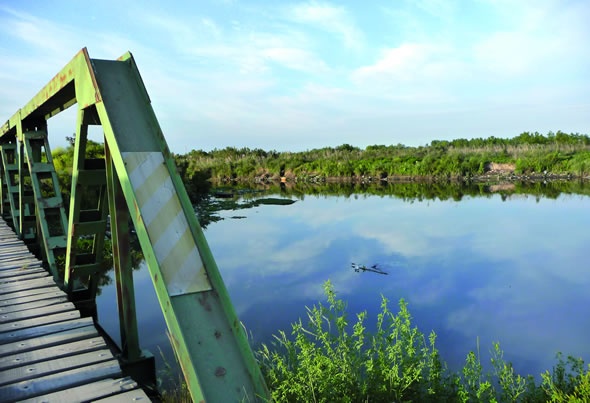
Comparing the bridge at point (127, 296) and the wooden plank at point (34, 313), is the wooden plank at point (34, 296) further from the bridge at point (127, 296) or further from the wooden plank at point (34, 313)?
the wooden plank at point (34, 313)

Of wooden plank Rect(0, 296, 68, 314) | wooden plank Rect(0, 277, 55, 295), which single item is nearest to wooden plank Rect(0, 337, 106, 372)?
wooden plank Rect(0, 296, 68, 314)

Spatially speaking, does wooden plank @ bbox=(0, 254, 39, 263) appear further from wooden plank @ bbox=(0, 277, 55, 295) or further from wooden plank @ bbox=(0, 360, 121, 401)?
wooden plank @ bbox=(0, 360, 121, 401)

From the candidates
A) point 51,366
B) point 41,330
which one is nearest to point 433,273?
point 41,330

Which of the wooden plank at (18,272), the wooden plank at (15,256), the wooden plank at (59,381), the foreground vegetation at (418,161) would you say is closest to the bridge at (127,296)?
the wooden plank at (59,381)

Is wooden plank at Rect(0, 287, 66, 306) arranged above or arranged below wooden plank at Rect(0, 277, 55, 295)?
below

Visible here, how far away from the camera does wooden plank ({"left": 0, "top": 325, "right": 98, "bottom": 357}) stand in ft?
7.70

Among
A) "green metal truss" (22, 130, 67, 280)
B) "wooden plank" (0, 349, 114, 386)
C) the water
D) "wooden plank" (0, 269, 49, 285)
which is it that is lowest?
the water

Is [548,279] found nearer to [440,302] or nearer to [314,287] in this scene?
[440,302]

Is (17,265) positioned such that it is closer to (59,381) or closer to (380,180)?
(59,381)

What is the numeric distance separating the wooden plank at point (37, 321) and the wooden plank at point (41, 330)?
55mm

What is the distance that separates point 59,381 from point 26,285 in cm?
214

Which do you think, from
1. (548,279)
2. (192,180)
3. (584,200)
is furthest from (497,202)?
(192,180)

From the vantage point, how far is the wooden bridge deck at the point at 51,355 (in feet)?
6.21

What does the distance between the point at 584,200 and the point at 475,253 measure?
1000 centimetres
